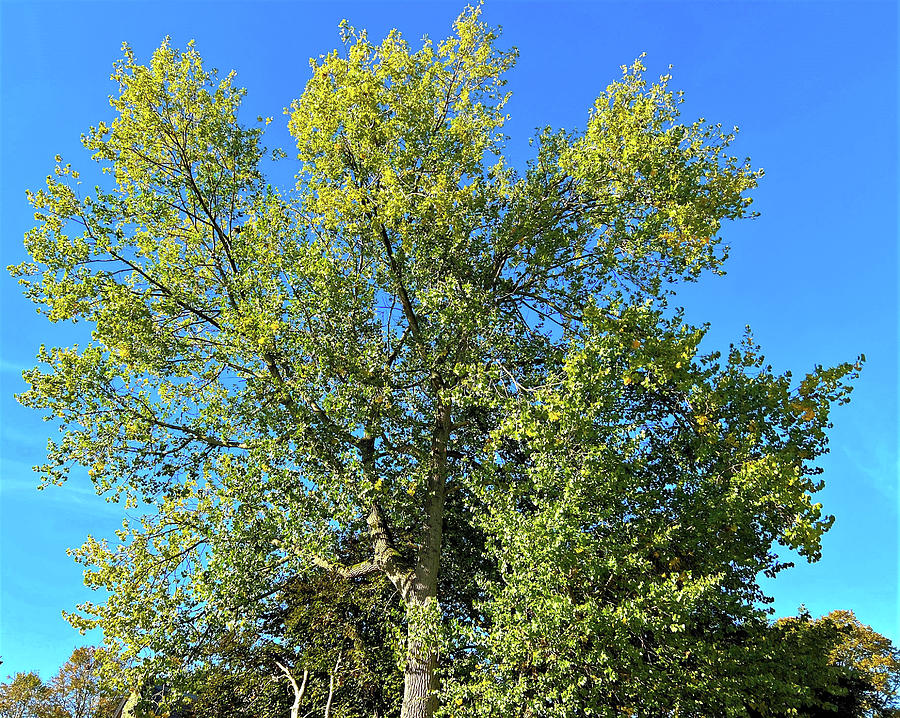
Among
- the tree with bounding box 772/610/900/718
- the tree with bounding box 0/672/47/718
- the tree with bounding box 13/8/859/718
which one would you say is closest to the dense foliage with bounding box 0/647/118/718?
the tree with bounding box 0/672/47/718

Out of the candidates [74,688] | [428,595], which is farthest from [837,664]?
[74,688]

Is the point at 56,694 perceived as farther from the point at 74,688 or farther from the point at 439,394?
the point at 439,394

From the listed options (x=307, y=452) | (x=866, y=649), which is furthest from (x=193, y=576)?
(x=866, y=649)

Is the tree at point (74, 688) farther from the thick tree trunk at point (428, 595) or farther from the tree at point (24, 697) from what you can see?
the thick tree trunk at point (428, 595)

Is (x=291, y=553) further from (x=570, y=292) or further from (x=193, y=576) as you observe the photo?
(x=570, y=292)

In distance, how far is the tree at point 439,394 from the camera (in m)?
8.95

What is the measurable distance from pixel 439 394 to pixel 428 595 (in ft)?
12.7

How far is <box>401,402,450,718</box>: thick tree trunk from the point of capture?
10273mm

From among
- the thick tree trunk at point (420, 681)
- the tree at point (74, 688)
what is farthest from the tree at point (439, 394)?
the tree at point (74, 688)

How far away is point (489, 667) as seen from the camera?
30.5ft

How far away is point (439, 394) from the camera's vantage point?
12.0 metres

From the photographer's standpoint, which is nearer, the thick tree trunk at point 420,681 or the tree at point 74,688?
the thick tree trunk at point 420,681

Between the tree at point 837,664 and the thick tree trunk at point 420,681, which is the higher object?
the tree at point 837,664

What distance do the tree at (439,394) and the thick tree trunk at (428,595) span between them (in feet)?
0.18
